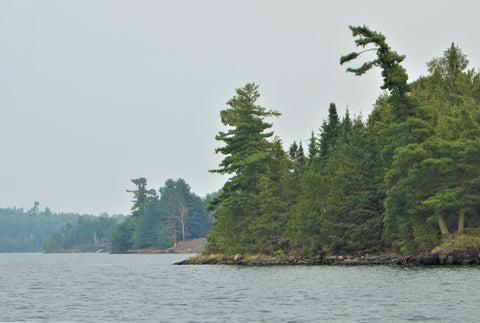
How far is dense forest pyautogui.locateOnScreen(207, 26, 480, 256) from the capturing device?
60.6m

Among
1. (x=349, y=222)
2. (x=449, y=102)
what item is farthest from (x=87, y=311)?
(x=449, y=102)

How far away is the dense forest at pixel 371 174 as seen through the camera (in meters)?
60.6

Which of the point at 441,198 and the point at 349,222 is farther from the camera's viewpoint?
the point at 349,222

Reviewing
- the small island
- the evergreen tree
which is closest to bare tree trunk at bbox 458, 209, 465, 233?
the small island

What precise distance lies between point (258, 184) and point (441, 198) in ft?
107

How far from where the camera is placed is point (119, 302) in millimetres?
36250

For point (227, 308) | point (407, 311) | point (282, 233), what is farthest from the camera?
point (282, 233)

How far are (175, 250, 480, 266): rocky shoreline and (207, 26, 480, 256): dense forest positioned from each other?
1570mm

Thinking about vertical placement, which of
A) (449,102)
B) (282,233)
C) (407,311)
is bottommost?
(407,311)

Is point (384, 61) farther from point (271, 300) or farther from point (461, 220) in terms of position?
point (271, 300)

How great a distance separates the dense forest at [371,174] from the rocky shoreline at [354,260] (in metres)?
1.57

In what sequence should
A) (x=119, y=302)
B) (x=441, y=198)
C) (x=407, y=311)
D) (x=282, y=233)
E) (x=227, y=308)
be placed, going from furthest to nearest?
(x=282, y=233) → (x=441, y=198) → (x=119, y=302) → (x=227, y=308) → (x=407, y=311)

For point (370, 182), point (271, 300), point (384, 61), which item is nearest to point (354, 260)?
point (370, 182)

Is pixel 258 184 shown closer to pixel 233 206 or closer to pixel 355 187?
pixel 233 206
